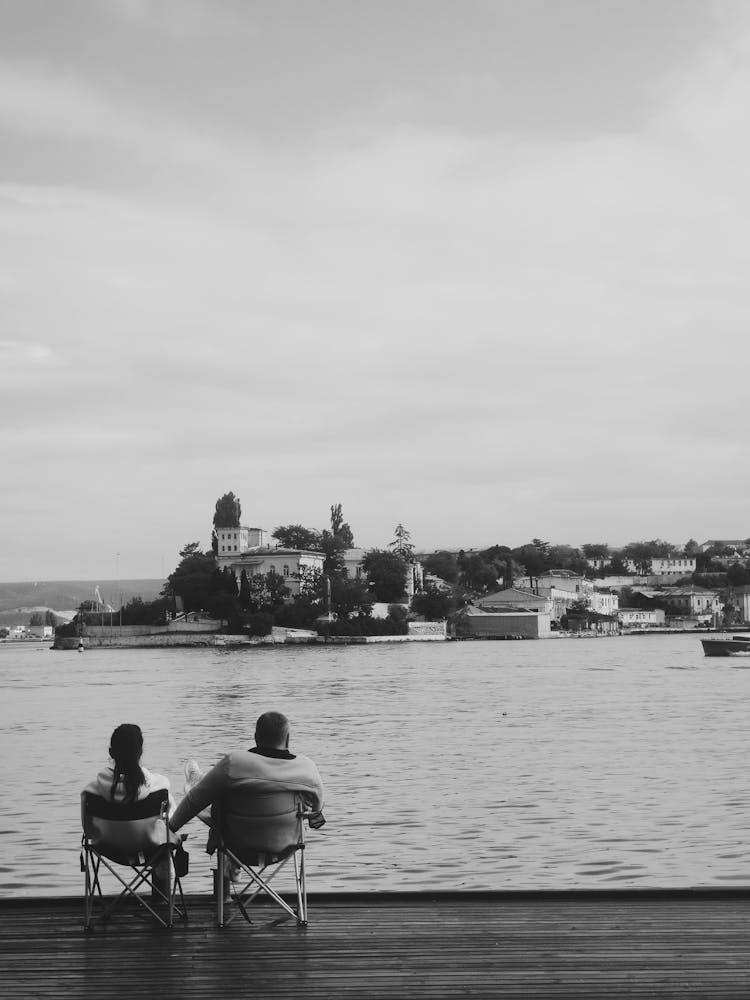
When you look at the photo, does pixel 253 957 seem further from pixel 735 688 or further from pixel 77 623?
pixel 77 623

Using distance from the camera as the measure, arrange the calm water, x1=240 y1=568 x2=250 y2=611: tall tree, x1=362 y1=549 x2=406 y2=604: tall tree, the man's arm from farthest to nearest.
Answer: x1=362 y1=549 x2=406 y2=604: tall tree
x1=240 y1=568 x2=250 y2=611: tall tree
the calm water
the man's arm

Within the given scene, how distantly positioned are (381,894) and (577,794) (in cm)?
1160

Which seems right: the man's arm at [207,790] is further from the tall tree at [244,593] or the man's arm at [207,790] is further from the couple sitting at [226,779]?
the tall tree at [244,593]

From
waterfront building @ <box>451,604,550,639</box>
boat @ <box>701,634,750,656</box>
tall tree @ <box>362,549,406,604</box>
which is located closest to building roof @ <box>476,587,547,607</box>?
waterfront building @ <box>451,604,550,639</box>

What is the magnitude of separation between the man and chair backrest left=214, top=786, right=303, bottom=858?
0.04ft

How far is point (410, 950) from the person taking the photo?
667 cm

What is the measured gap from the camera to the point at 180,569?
174m

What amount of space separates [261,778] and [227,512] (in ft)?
590

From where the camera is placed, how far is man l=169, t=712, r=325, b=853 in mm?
7445

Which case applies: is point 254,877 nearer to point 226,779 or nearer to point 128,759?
point 226,779

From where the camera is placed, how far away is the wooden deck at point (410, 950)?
6.03 meters

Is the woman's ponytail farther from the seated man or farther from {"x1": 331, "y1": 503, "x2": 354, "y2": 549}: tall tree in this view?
{"x1": 331, "y1": 503, "x2": 354, "y2": 549}: tall tree

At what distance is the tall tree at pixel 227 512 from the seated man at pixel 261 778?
178950mm

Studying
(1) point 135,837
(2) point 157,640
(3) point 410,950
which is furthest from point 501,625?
(3) point 410,950
